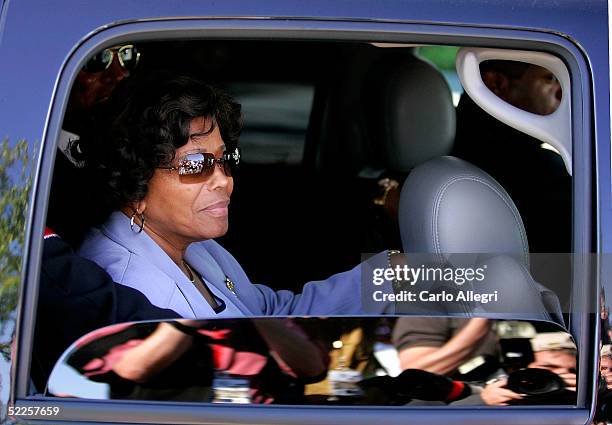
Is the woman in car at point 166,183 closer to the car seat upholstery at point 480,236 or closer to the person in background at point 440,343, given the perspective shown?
the car seat upholstery at point 480,236

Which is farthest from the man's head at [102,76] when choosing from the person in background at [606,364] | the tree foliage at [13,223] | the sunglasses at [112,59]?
the person in background at [606,364]

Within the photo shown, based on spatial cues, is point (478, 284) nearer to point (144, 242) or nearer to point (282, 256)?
point (144, 242)

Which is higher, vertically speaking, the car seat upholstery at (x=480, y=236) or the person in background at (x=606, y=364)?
the car seat upholstery at (x=480, y=236)

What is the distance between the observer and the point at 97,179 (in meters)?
2.36

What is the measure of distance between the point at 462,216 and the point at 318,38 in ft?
1.70

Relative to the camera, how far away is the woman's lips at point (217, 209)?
2.32 meters

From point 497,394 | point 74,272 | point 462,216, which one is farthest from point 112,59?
point 497,394

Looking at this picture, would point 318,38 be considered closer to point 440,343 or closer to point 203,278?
point 440,343

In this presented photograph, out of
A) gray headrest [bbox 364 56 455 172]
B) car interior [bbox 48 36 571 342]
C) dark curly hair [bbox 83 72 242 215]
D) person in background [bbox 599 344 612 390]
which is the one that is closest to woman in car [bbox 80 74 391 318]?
dark curly hair [bbox 83 72 242 215]

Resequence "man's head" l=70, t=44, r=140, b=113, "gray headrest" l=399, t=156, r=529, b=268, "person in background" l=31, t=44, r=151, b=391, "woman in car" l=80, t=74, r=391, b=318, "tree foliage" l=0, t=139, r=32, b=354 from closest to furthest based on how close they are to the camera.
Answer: "tree foliage" l=0, t=139, r=32, b=354 < "person in background" l=31, t=44, r=151, b=391 < "gray headrest" l=399, t=156, r=529, b=268 < "man's head" l=70, t=44, r=140, b=113 < "woman in car" l=80, t=74, r=391, b=318

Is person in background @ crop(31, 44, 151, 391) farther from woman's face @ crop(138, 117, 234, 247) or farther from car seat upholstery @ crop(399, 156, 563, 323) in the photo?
car seat upholstery @ crop(399, 156, 563, 323)

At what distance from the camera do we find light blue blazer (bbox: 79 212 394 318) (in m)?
2.13

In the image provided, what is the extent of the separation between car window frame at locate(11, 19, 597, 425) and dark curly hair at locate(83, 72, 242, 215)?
515mm

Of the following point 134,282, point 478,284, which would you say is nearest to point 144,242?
point 134,282
